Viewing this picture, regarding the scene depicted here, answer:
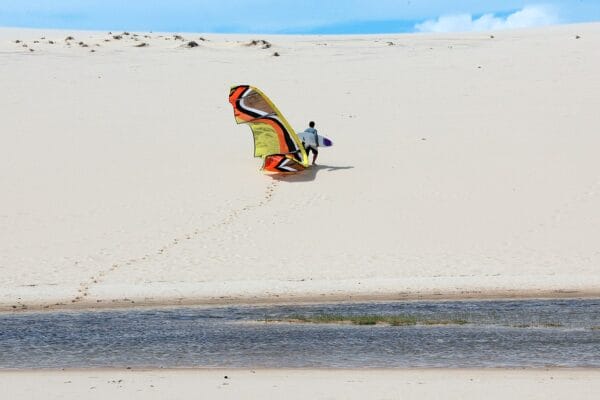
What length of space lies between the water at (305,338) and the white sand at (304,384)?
1.44 feet

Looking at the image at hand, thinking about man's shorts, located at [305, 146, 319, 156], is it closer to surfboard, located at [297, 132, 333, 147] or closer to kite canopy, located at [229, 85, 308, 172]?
surfboard, located at [297, 132, 333, 147]

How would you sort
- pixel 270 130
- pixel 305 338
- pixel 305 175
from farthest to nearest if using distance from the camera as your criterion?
pixel 305 175, pixel 270 130, pixel 305 338

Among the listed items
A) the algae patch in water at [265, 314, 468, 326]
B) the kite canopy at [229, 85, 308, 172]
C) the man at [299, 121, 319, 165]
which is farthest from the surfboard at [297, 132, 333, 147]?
the algae patch in water at [265, 314, 468, 326]

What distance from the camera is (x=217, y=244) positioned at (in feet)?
52.1

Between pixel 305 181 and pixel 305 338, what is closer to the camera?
pixel 305 338

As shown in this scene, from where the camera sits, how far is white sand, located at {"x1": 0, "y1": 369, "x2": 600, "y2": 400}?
7.91 meters

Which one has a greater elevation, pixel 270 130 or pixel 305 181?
pixel 270 130

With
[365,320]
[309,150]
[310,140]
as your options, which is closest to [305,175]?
[309,150]

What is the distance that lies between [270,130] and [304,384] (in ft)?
39.2

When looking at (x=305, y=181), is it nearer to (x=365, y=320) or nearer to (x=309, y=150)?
(x=309, y=150)

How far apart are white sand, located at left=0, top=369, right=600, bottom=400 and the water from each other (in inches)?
17.2

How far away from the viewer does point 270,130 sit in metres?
19.8

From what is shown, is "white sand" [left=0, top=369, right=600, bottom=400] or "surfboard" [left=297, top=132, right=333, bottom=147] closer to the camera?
"white sand" [left=0, top=369, right=600, bottom=400]

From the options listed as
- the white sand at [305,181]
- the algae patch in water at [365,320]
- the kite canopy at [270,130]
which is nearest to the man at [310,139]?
the kite canopy at [270,130]
